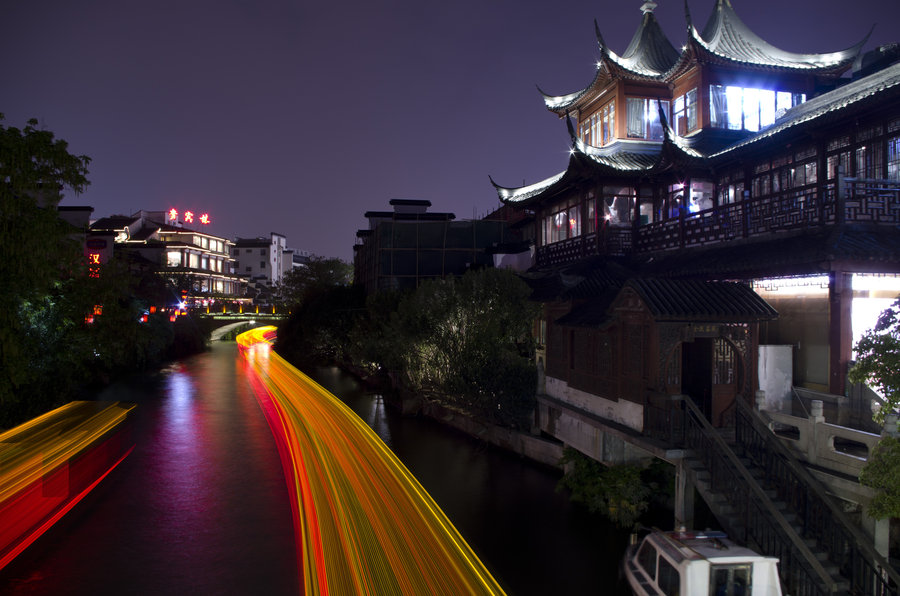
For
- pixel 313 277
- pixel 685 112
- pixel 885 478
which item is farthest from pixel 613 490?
pixel 313 277

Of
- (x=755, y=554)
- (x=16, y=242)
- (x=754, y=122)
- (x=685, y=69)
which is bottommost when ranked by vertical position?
(x=755, y=554)

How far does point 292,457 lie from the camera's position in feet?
68.9

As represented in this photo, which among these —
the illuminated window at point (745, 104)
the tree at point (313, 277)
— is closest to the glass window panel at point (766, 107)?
the illuminated window at point (745, 104)

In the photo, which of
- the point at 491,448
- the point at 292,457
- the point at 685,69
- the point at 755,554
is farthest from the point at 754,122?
the point at 292,457

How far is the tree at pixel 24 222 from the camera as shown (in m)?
16.9

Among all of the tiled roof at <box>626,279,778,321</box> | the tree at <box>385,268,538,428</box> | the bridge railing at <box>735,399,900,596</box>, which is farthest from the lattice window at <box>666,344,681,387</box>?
the tree at <box>385,268,538,428</box>

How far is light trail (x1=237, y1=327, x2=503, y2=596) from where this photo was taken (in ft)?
36.3

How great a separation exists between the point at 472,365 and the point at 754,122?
15.2 m

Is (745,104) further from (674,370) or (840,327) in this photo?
(674,370)

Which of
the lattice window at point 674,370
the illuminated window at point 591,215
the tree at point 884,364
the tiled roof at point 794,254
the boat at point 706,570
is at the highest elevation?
the illuminated window at point 591,215

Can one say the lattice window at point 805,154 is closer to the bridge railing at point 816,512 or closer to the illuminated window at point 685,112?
the illuminated window at point 685,112

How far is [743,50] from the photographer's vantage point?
24234 millimetres

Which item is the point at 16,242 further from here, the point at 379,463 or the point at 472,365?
the point at 472,365

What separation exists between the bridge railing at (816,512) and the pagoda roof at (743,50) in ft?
52.9
